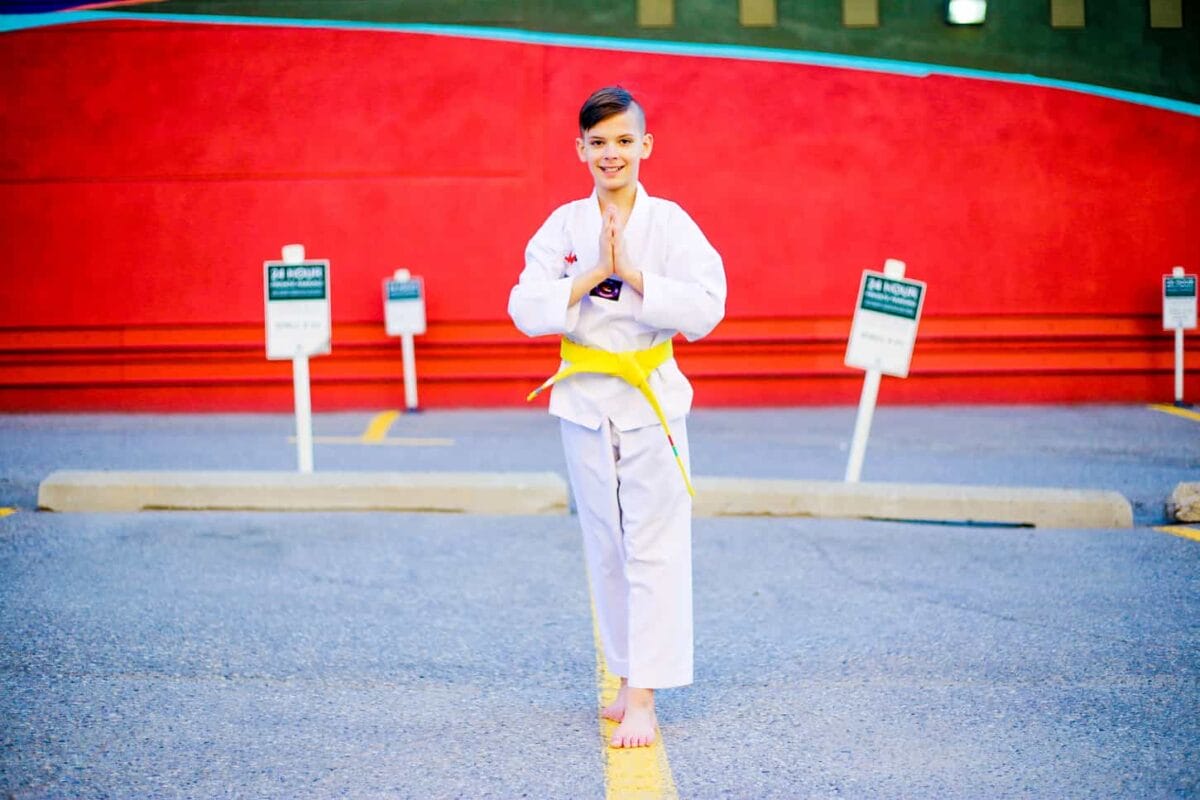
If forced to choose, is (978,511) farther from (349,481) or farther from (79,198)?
(79,198)

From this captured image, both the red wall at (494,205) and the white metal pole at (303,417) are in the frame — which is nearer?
the white metal pole at (303,417)

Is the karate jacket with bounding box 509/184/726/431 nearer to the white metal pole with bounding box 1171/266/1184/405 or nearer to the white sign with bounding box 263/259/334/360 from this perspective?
the white sign with bounding box 263/259/334/360

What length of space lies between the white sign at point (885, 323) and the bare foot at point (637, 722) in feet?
12.8

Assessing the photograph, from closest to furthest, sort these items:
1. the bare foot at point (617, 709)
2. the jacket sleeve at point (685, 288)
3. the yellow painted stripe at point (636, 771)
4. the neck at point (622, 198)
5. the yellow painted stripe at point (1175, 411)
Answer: the yellow painted stripe at point (636, 771) < the jacket sleeve at point (685, 288) < the neck at point (622, 198) < the bare foot at point (617, 709) < the yellow painted stripe at point (1175, 411)

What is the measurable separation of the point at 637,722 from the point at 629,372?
96 centimetres

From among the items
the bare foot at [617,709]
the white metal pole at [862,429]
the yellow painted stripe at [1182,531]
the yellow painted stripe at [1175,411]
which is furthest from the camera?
the yellow painted stripe at [1175,411]

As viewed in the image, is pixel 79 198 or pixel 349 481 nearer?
pixel 349 481

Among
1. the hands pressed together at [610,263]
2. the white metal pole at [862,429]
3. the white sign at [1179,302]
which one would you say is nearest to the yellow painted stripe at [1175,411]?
the white sign at [1179,302]

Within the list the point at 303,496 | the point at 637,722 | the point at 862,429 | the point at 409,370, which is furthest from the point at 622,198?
the point at 409,370

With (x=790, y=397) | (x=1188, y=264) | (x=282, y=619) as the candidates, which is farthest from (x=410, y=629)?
(x=1188, y=264)

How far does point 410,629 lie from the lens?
15.0 feet

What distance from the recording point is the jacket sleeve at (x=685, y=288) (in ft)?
11.0

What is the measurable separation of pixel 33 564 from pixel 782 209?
7.11 m

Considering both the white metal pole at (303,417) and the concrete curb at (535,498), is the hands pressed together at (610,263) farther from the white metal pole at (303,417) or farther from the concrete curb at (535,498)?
the white metal pole at (303,417)
